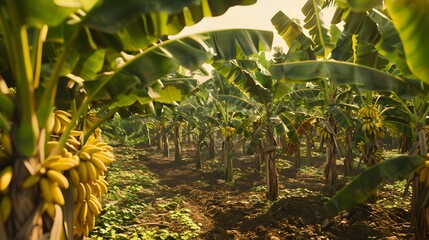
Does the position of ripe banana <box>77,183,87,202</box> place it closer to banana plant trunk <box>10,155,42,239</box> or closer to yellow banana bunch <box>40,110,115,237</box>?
yellow banana bunch <box>40,110,115,237</box>

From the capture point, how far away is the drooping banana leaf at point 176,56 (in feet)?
9.90

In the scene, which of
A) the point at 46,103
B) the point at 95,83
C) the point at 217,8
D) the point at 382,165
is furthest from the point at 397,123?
the point at 46,103

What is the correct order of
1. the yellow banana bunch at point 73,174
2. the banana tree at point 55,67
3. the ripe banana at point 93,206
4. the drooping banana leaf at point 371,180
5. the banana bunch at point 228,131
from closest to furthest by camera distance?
the banana tree at point 55,67 → the yellow banana bunch at point 73,174 → the ripe banana at point 93,206 → the drooping banana leaf at point 371,180 → the banana bunch at point 228,131

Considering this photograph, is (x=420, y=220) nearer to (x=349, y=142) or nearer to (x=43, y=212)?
(x=43, y=212)

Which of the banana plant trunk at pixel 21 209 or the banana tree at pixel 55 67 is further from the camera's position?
the banana plant trunk at pixel 21 209

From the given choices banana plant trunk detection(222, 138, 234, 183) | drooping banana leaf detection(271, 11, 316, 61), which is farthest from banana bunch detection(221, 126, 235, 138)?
drooping banana leaf detection(271, 11, 316, 61)

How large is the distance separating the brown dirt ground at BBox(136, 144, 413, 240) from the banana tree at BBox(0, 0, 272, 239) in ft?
13.7

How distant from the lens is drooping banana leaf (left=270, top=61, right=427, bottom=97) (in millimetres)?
3963

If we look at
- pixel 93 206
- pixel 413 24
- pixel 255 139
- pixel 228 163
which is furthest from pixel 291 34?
pixel 228 163

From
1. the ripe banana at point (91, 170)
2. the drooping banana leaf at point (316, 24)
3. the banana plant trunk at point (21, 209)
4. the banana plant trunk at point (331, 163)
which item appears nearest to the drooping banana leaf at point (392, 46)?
the drooping banana leaf at point (316, 24)

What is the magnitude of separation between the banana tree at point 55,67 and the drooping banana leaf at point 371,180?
2720 millimetres

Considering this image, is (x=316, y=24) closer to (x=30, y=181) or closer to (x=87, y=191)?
(x=87, y=191)

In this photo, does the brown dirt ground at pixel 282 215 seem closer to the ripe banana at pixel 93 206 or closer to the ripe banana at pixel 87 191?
the ripe banana at pixel 93 206

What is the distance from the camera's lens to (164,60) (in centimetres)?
326
